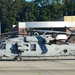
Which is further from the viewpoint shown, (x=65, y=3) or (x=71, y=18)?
(x=65, y=3)

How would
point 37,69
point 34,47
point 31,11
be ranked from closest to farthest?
point 37,69 < point 34,47 < point 31,11

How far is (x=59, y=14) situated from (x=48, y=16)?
3564 millimetres

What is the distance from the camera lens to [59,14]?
10481 centimetres

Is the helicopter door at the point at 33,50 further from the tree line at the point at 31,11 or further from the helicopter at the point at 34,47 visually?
the tree line at the point at 31,11

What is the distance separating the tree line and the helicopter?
7585 cm

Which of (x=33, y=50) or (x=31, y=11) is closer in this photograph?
(x=33, y=50)

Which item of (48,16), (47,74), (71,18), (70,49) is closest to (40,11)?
(48,16)

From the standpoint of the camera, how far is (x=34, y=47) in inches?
1087

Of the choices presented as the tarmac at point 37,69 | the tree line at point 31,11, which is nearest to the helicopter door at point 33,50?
Result: the tarmac at point 37,69

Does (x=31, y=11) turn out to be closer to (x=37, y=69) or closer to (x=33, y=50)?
(x=33, y=50)

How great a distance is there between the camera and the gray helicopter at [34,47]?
89.6 ft

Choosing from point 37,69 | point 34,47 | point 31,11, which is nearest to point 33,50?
point 34,47

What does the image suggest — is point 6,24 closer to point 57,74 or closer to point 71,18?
point 71,18

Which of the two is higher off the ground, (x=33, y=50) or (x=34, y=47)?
(x=34, y=47)
